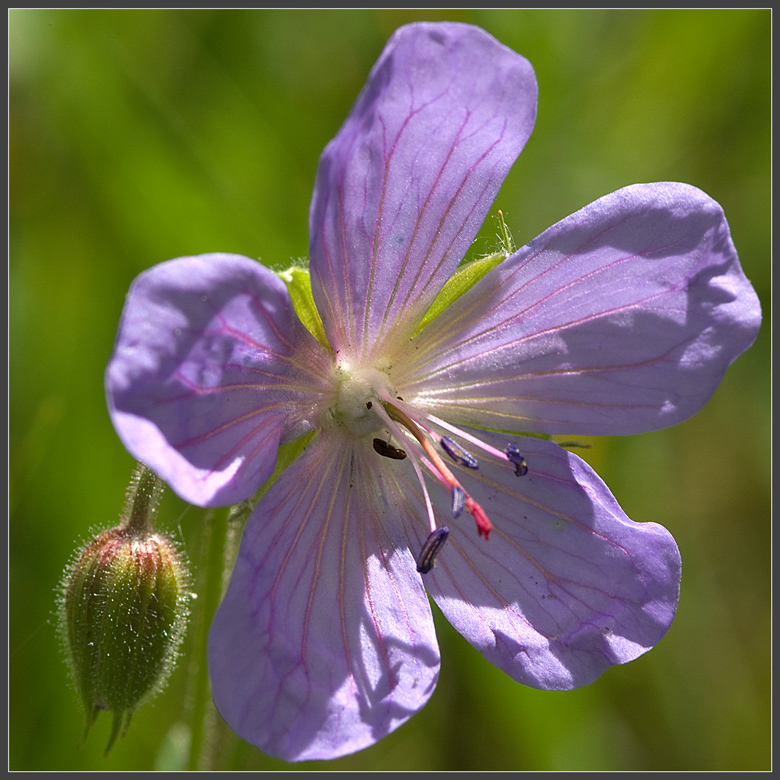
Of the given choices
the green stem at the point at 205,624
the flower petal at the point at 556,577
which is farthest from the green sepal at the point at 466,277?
the green stem at the point at 205,624

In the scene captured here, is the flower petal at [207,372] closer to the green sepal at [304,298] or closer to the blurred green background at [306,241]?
the green sepal at [304,298]

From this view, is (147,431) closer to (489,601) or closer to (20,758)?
(489,601)

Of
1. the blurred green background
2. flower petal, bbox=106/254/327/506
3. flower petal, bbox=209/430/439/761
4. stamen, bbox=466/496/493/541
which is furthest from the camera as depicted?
the blurred green background

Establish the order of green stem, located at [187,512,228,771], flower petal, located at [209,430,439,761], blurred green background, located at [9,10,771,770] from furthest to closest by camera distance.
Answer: blurred green background, located at [9,10,771,770], green stem, located at [187,512,228,771], flower petal, located at [209,430,439,761]

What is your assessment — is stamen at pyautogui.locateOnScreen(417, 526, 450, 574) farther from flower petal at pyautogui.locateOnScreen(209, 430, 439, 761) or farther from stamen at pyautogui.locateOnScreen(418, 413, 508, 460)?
stamen at pyautogui.locateOnScreen(418, 413, 508, 460)

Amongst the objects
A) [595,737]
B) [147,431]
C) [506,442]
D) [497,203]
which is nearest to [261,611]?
[147,431]

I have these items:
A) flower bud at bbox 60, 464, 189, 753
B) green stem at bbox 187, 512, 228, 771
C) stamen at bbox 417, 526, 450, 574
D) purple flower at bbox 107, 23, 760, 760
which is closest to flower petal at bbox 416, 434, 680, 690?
purple flower at bbox 107, 23, 760, 760
